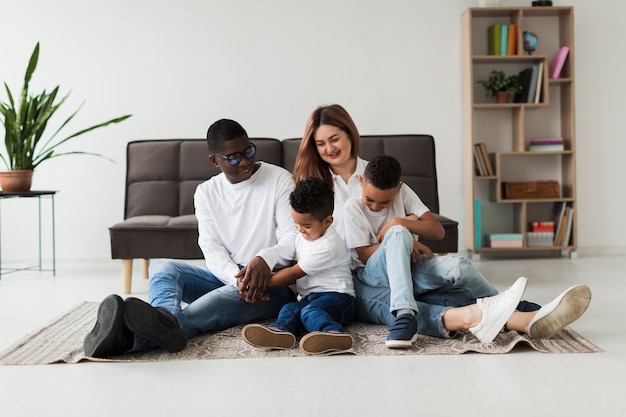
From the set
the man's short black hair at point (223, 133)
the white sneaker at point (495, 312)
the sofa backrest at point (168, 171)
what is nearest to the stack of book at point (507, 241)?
the sofa backrest at point (168, 171)

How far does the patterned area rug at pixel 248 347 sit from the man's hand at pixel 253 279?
0.15 meters

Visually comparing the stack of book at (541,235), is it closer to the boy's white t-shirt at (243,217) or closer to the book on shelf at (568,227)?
the book on shelf at (568,227)

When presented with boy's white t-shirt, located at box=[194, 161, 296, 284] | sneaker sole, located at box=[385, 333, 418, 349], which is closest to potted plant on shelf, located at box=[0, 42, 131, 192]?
boy's white t-shirt, located at box=[194, 161, 296, 284]

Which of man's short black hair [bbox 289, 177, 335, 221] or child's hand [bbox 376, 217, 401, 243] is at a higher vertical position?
man's short black hair [bbox 289, 177, 335, 221]

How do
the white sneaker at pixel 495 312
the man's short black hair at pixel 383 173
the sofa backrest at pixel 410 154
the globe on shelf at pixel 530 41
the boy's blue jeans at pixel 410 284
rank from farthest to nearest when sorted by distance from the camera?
the globe on shelf at pixel 530 41
the sofa backrest at pixel 410 154
the man's short black hair at pixel 383 173
the boy's blue jeans at pixel 410 284
the white sneaker at pixel 495 312

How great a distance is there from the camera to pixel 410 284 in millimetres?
2361

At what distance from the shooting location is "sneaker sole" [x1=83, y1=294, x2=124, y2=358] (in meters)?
2.13

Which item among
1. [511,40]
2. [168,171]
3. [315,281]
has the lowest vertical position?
[315,281]

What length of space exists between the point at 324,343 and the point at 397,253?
38 cm

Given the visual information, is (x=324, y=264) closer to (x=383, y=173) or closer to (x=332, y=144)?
(x=383, y=173)

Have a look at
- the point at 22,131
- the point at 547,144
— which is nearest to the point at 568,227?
the point at 547,144

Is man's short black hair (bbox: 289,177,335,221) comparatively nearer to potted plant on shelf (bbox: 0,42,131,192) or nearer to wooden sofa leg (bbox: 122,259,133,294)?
wooden sofa leg (bbox: 122,259,133,294)

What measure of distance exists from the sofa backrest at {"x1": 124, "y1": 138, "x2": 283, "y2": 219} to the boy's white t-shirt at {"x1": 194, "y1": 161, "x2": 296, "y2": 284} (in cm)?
159

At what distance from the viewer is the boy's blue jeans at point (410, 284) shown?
2.37m
